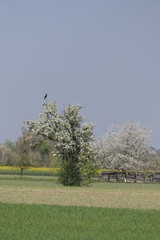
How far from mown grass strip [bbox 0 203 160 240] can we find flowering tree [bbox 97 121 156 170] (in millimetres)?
63750

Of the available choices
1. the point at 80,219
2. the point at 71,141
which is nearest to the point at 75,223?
the point at 80,219

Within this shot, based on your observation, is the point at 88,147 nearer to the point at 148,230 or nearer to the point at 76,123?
the point at 76,123

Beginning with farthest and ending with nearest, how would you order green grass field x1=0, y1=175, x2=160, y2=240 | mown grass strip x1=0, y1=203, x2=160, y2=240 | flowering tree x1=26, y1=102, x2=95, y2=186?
flowering tree x1=26, y1=102, x2=95, y2=186
green grass field x1=0, y1=175, x2=160, y2=240
mown grass strip x1=0, y1=203, x2=160, y2=240

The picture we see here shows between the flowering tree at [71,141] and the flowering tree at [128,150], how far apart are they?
128ft

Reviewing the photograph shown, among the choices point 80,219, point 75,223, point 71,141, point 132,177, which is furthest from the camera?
point 132,177

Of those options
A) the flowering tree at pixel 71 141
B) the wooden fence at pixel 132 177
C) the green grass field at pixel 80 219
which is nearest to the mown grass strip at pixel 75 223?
the green grass field at pixel 80 219

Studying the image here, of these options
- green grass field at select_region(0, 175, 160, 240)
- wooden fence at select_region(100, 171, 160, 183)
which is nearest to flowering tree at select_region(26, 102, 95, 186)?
green grass field at select_region(0, 175, 160, 240)

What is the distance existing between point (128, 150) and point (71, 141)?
42435 mm

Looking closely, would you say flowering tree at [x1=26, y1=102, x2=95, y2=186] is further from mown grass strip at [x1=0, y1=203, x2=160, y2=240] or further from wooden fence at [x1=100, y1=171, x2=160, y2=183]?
wooden fence at [x1=100, y1=171, x2=160, y2=183]

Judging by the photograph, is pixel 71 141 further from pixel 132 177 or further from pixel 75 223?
pixel 132 177

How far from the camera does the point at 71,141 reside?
54125 mm

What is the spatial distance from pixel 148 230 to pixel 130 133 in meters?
74.9

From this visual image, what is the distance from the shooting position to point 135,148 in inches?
3784

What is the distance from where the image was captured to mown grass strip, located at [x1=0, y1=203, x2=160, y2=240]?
20.9 meters
